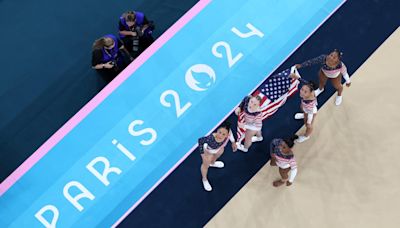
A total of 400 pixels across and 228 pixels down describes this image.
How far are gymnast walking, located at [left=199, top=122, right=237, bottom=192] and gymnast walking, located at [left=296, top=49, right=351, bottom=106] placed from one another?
55.9 inches

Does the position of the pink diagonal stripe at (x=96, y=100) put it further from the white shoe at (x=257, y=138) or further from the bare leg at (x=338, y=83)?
the bare leg at (x=338, y=83)

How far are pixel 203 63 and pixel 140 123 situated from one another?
1.29m

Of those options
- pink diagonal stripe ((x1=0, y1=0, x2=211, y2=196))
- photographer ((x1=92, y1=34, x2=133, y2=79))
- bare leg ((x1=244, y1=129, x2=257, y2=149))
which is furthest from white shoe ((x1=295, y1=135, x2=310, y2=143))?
photographer ((x1=92, y1=34, x2=133, y2=79))

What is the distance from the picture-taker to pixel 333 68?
22.8ft

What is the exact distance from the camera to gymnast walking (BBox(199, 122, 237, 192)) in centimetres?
641

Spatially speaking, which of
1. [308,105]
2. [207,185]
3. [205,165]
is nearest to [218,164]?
[207,185]

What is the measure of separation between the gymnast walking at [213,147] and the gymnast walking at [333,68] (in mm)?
1421

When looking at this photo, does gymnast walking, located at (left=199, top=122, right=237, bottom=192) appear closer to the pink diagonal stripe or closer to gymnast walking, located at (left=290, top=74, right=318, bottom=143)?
gymnast walking, located at (left=290, top=74, right=318, bottom=143)

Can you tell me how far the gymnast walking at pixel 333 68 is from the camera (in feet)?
22.4

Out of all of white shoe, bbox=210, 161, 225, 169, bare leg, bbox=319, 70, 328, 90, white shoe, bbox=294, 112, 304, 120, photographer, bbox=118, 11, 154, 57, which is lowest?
white shoe, bbox=294, 112, 304, 120

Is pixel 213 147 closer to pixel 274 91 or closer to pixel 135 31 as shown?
pixel 274 91

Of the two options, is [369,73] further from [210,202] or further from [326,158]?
[210,202]

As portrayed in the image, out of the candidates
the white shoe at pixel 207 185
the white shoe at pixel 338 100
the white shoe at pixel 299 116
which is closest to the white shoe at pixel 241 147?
the white shoe at pixel 207 185

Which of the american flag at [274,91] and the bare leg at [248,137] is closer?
the american flag at [274,91]
